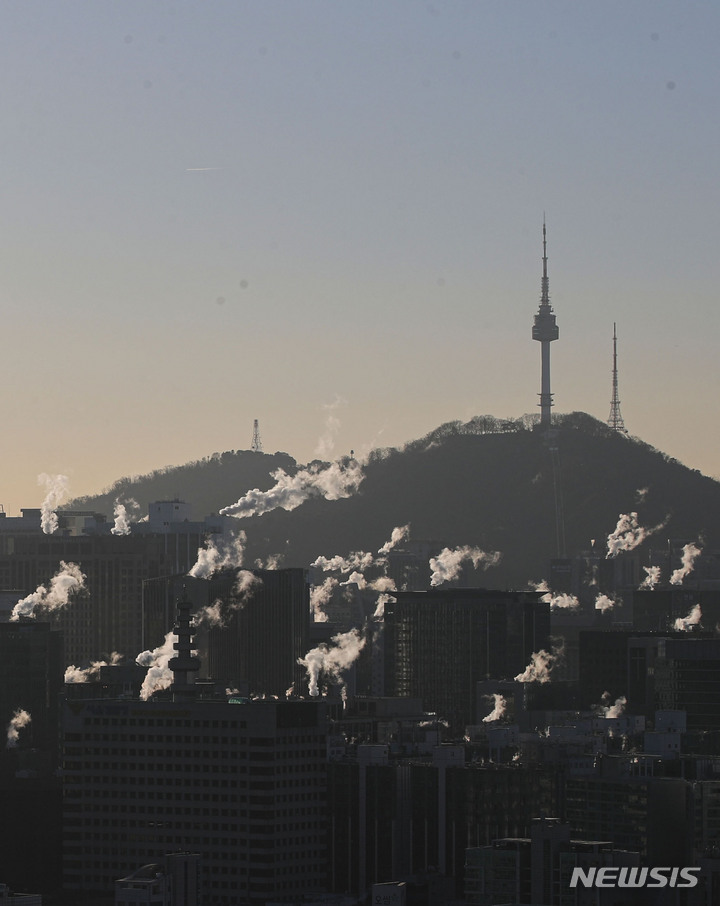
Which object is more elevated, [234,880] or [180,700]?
[180,700]

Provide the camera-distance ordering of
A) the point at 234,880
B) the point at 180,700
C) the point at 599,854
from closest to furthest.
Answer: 1. the point at 599,854
2. the point at 234,880
3. the point at 180,700

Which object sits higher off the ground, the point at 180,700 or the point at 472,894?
the point at 180,700

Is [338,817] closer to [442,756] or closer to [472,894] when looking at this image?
[442,756]

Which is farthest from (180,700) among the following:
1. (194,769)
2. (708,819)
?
(708,819)

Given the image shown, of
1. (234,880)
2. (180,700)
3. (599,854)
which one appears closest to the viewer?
(599,854)

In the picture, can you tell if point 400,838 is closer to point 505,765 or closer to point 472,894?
point 505,765

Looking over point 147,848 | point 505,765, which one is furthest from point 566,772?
point 147,848

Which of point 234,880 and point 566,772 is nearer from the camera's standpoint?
point 234,880

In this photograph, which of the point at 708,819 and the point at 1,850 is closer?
the point at 708,819
